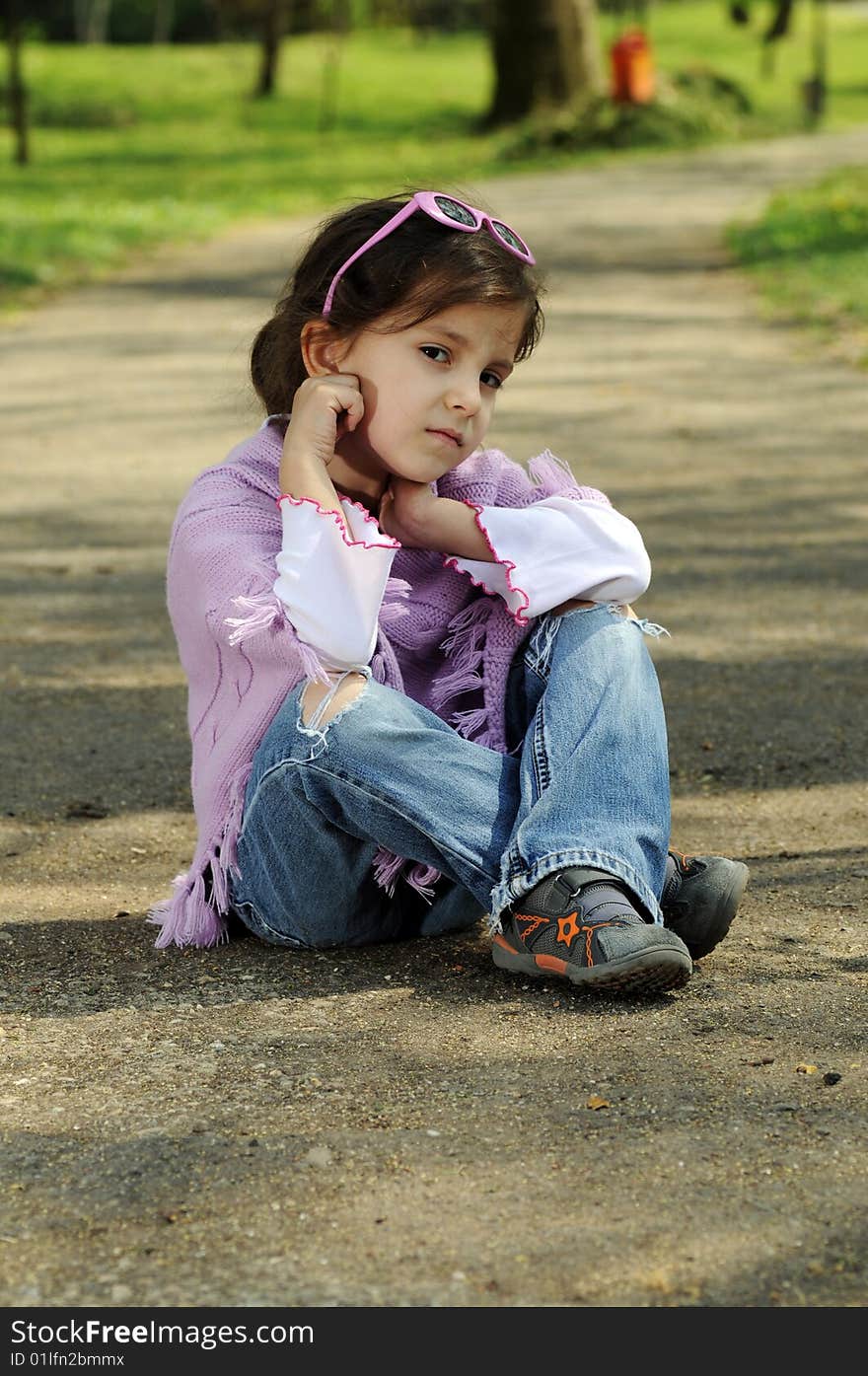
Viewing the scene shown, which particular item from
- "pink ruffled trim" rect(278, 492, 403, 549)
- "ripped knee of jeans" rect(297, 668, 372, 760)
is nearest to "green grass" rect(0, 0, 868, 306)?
"pink ruffled trim" rect(278, 492, 403, 549)

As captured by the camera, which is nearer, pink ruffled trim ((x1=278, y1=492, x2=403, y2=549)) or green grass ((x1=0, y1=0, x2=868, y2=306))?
pink ruffled trim ((x1=278, y1=492, x2=403, y2=549))

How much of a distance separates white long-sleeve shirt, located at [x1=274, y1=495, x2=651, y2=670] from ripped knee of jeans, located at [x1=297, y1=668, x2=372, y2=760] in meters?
0.03

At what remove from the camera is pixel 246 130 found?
26.7 meters

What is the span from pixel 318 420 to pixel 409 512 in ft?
0.75

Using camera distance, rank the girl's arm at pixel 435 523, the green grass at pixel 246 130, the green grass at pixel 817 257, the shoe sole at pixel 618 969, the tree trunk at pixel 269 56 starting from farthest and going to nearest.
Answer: the tree trunk at pixel 269 56 < the green grass at pixel 246 130 < the green grass at pixel 817 257 < the girl's arm at pixel 435 523 < the shoe sole at pixel 618 969

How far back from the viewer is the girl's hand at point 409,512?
286 cm

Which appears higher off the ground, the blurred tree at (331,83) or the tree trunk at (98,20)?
the blurred tree at (331,83)

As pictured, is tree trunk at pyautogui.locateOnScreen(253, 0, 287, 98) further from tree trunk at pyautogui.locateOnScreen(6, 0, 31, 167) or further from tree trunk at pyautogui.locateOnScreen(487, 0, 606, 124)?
tree trunk at pyautogui.locateOnScreen(6, 0, 31, 167)

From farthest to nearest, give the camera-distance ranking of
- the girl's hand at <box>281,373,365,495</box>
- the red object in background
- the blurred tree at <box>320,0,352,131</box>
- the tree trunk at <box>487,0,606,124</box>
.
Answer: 1. the blurred tree at <box>320,0,352,131</box>
2. the tree trunk at <box>487,0,606,124</box>
3. the red object in background
4. the girl's hand at <box>281,373,365,495</box>

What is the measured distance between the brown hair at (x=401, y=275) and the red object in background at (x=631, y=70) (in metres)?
19.0

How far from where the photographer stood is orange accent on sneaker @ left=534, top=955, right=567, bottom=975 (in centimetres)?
258

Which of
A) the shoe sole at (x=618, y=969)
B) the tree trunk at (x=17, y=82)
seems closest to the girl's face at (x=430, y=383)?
the shoe sole at (x=618, y=969)

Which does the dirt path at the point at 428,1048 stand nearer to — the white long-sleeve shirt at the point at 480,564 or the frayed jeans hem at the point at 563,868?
the frayed jeans hem at the point at 563,868
